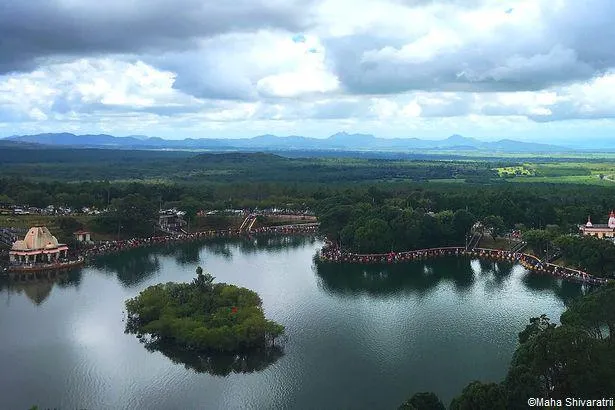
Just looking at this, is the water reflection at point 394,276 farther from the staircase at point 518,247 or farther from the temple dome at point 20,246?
the temple dome at point 20,246

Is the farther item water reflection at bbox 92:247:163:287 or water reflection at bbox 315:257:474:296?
water reflection at bbox 92:247:163:287

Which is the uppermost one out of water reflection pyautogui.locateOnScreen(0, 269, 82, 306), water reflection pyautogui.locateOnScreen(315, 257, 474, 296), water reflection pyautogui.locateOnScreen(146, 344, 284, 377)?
water reflection pyautogui.locateOnScreen(315, 257, 474, 296)

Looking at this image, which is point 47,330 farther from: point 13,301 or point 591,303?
point 591,303

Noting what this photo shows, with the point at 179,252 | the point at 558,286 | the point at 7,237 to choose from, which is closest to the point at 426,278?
the point at 558,286

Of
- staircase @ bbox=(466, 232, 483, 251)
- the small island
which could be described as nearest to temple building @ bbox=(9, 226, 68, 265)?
the small island

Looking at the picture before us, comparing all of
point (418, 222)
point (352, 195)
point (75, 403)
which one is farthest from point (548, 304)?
point (352, 195)

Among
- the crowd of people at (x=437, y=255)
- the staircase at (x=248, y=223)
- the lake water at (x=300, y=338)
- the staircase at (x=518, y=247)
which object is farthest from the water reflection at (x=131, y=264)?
the staircase at (x=518, y=247)

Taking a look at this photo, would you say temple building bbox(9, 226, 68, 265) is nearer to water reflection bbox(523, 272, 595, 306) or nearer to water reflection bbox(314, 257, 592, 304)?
water reflection bbox(314, 257, 592, 304)

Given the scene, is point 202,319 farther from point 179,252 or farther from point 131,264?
point 179,252
